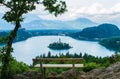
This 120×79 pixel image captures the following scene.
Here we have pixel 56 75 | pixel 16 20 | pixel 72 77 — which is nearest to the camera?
pixel 16 20

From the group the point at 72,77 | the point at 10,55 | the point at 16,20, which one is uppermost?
the point at 16,20

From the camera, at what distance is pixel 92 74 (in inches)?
535

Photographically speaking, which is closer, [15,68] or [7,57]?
[7,57]

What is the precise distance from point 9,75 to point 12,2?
280 centimetres

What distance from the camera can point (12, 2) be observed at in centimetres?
1230

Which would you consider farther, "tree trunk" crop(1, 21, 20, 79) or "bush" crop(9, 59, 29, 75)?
"bush" crop(9, 59, 29, 75)

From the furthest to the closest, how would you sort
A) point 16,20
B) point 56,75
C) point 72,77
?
1. point 56,75
2. point 72,77
3. point 16,20

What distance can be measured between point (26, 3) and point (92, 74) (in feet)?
13.2

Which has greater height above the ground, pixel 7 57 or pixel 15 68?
pixel 7 57

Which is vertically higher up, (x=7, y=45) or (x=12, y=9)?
(x=12, y=9)

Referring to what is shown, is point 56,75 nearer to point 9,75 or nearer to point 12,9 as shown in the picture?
point 9,75

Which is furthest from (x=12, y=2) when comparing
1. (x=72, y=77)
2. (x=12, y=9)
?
(x=72, y=77)

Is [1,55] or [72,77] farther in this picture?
[72,77]

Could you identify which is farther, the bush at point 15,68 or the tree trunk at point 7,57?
the bush at point 15,68
